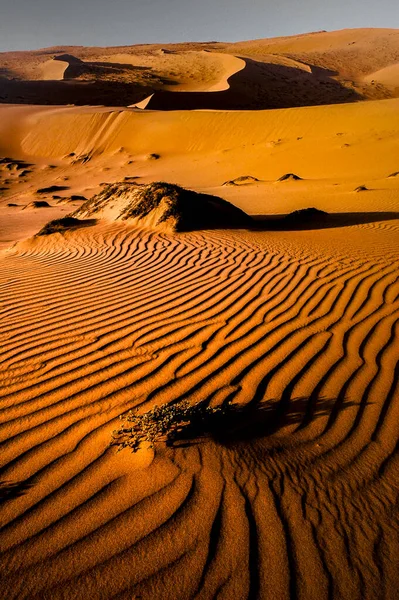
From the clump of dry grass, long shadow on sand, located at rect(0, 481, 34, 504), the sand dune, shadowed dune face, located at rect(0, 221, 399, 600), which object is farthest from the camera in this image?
the sand dune

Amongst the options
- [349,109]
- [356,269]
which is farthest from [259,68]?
[356,269]

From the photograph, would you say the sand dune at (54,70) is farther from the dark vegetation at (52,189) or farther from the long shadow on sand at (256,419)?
the long shadow on sand at (256,419)

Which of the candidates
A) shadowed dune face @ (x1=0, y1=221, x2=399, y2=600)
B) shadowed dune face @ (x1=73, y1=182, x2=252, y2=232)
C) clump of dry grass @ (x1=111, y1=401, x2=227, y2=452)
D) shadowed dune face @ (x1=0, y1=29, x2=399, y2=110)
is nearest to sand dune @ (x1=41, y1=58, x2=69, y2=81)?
shadowed dune face @ (x1=0, y1=29, x2=399, y2=110)

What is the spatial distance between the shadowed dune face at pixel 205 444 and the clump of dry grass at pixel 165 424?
0.06 metres

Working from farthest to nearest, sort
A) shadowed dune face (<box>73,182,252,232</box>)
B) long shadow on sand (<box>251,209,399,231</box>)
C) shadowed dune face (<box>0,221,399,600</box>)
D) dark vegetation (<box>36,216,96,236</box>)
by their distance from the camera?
1. long shadow on sand (<box>251,209,399,231</box>)
2. dark vegetation (<box>36,216,96,236</box>)
3. shadowed dune face (<box>73,182,252,232</box>)
4. shadowed dune face (<box>0,221,399,600</box>)

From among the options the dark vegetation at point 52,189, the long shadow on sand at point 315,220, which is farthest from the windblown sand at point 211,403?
the dark vegetation at point 52,189

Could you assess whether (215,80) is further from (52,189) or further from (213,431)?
(213,431)

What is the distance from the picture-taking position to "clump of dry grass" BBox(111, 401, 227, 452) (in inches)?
83.5

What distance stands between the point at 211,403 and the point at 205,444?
0.42 metres

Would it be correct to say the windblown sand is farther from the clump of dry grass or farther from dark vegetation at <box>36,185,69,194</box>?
dark vegetation at <box>36,185,69,194</box>

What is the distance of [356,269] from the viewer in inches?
204

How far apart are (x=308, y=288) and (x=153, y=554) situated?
11.7 feet

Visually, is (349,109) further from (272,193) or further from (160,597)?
(160,597)

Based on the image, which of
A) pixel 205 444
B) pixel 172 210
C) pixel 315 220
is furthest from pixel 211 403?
pixel 315 220
